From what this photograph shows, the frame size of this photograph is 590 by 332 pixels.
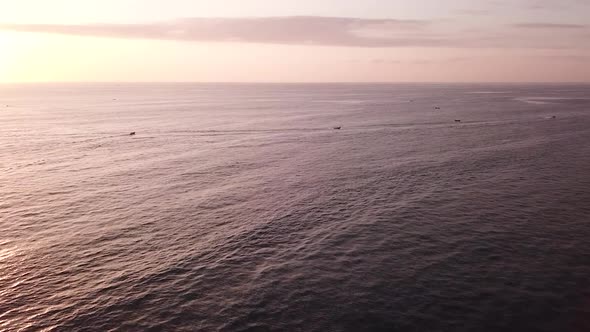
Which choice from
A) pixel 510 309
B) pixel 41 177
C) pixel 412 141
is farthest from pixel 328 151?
pixel 510 309

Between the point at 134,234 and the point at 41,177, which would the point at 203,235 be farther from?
the point at 41,177

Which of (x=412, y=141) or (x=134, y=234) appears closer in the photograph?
(x=134, y=234)

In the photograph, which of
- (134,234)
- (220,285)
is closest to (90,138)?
(134,234)

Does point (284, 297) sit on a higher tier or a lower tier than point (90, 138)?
lower

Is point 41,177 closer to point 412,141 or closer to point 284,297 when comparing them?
point 284,297

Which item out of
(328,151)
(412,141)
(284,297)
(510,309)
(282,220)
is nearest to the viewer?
(510,309)

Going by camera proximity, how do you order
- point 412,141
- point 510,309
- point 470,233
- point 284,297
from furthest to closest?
point 412,141 → point 470,233 → point 284,297 → point 510,309
